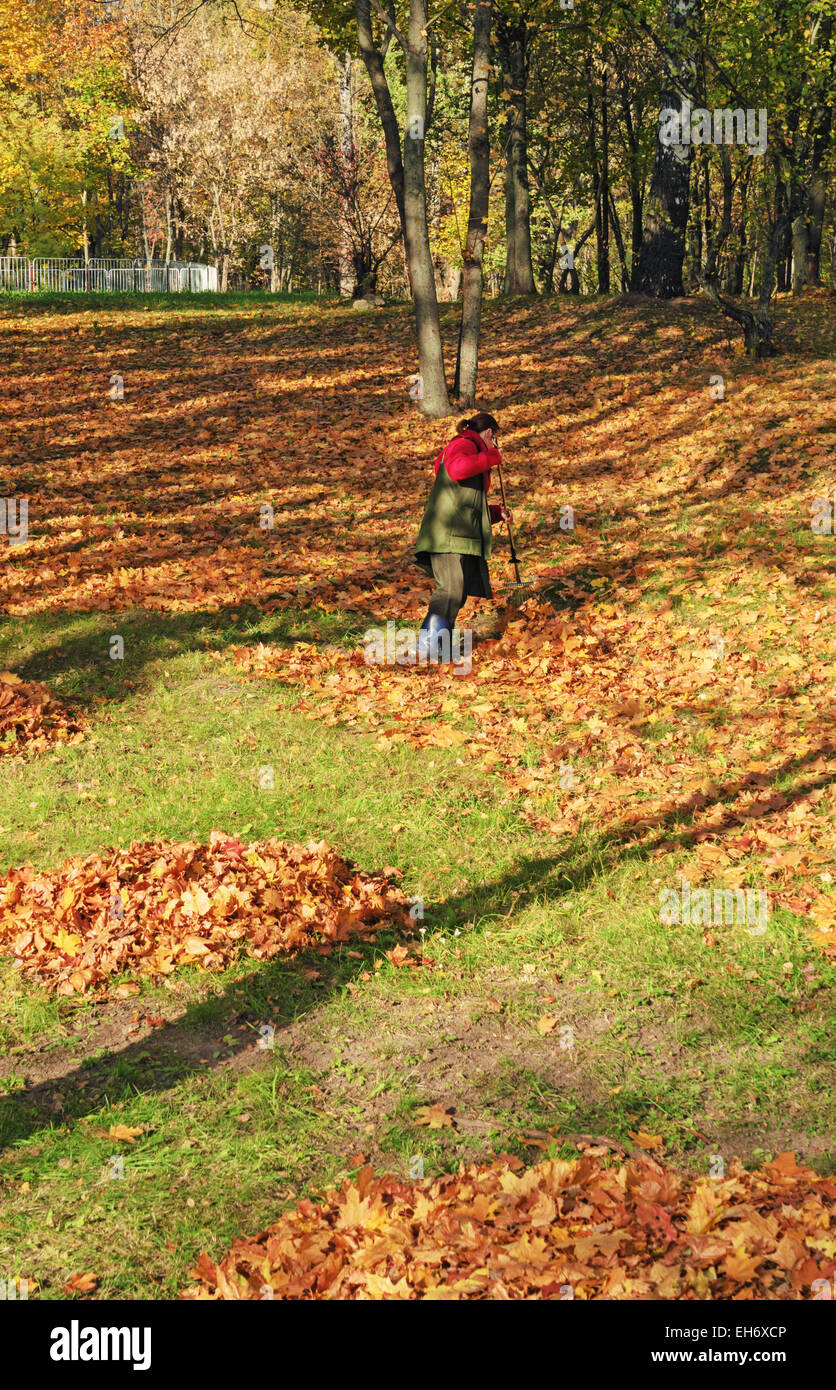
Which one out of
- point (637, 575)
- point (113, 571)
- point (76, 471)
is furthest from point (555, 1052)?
point (76, 471)

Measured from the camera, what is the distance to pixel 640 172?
29641 mm

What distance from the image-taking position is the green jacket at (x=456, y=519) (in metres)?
9.58

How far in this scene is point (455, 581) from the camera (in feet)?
32.3

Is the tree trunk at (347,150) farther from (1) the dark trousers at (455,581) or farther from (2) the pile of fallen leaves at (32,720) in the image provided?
(2) the pile of fallen leaves at (32,720)

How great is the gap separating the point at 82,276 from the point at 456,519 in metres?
34.9

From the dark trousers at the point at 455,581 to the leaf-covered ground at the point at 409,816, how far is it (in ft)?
2.16

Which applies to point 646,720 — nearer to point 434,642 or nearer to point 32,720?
point 434,642

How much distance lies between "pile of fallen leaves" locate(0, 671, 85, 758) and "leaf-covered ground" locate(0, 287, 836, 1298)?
0.11ft

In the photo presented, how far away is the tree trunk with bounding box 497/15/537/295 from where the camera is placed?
984 inches

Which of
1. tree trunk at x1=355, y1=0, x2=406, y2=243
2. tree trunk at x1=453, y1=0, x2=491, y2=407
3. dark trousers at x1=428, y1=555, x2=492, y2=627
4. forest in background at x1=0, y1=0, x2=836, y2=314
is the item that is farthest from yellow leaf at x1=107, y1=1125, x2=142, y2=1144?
tree trunk at x1=355, y1=0, x2=406, y2=243

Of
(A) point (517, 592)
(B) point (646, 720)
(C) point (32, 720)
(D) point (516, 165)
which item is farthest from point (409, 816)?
(D) point (516, 165)

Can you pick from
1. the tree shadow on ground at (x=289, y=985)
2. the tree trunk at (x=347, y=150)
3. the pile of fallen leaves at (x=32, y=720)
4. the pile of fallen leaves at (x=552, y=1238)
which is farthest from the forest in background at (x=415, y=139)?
the pile of fallen leaves at (x=552, y=1238)
